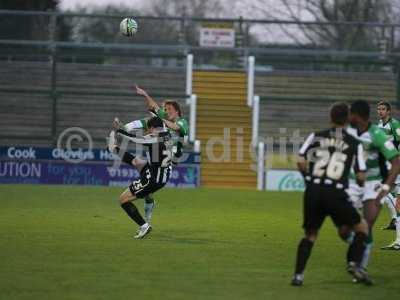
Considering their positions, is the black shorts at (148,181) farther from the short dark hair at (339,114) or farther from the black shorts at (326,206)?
the short dark hair at (339,114)

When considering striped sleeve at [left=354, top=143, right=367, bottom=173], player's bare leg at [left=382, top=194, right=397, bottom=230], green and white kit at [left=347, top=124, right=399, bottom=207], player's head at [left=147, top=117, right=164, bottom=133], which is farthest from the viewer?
player's bare leg at [left=382, top=194, right=397, bottom=230]

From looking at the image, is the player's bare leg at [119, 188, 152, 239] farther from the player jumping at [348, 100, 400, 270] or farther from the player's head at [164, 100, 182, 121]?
the player jumping at [348, 100, 400, 270]

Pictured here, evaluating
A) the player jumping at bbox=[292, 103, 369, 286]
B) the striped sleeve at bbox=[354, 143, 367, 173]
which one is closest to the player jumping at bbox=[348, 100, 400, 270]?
the striped sleeve at bbox=[354, 143, 367, 173]

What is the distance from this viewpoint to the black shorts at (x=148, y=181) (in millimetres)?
14336

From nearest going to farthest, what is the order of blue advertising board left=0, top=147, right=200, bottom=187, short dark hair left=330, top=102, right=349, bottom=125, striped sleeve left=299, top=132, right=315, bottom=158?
short dark hair left=330, top=102, right=349, bottom=125, striped sleeve left=299, top=132, right=315, bottom=158, blue advertising board left=0, top=147, right=200, bottom=187

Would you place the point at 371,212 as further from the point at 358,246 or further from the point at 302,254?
the point at 302,254

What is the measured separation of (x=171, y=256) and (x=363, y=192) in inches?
108

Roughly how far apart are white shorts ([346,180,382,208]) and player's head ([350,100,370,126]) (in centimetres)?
84

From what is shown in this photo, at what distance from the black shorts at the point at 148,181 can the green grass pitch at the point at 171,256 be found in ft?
2.34

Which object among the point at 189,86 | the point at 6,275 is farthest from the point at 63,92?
the point at 6,275

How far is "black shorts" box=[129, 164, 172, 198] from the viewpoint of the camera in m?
14.3

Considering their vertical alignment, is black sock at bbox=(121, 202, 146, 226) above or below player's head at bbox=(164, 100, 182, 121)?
below

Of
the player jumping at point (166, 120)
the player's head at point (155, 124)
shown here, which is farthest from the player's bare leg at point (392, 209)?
the player's head at point (155, 124)

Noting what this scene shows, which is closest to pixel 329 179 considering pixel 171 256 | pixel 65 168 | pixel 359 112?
pixel 359 112
